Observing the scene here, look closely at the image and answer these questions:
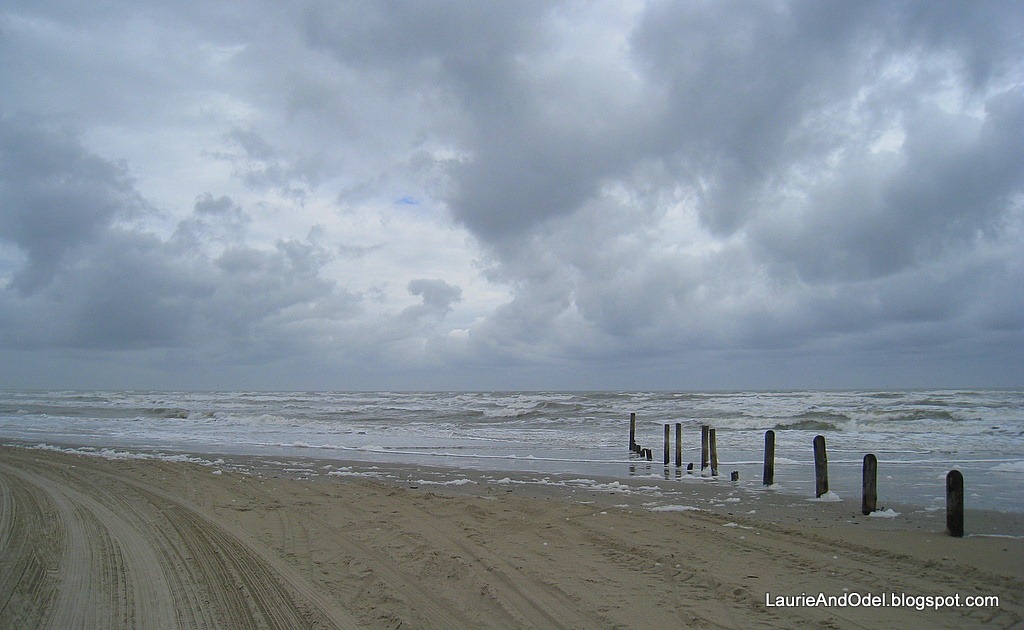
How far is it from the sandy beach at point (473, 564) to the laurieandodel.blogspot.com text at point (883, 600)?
3 cm

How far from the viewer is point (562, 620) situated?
18.0ft

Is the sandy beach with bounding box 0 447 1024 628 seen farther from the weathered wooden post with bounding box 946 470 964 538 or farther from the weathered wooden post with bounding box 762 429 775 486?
the weathered wooden post with bounding box 762 429 775 486

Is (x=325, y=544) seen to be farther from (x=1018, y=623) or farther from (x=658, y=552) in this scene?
(x=1018, y=623)

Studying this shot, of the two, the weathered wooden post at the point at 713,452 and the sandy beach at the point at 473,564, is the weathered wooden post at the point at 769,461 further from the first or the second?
the sandy beach at the point at 473,564

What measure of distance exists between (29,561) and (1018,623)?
10.8 metres

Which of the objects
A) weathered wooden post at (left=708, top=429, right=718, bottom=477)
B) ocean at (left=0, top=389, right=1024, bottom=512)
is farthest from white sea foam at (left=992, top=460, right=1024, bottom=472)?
weathered wooden post at (left=708, top=429, right=718, bottom=477)

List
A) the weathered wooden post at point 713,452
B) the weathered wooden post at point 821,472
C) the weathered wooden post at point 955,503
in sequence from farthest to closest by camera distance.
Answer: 1. the weathered wooden post at point 713,452
2. the weathered wooden post at point 821,472
3. the weathered wooden post at point 955,503

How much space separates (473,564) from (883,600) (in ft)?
14.9

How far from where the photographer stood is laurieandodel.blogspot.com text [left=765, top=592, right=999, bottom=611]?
6.05 meters

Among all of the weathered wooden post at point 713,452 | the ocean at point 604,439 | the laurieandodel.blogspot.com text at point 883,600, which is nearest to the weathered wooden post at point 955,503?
the ocean at point 604,439

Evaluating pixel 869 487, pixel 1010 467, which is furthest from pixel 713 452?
pixel 1010 467

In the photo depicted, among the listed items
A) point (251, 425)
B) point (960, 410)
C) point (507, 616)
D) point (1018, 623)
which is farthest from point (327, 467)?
point (960, 410)

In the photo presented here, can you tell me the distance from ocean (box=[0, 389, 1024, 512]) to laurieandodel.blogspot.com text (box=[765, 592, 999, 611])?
6983mm

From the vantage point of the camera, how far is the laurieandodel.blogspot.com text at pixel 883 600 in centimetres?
605
